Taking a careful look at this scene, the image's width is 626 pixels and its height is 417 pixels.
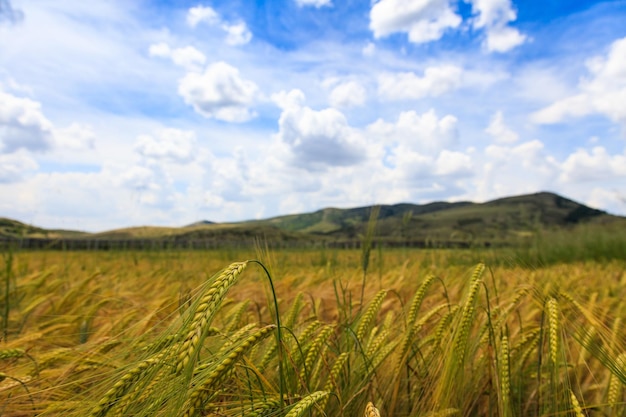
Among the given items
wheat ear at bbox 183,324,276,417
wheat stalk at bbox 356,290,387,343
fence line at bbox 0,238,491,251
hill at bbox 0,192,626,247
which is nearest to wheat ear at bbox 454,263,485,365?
wheat stalk at bbox 356,290,387,343

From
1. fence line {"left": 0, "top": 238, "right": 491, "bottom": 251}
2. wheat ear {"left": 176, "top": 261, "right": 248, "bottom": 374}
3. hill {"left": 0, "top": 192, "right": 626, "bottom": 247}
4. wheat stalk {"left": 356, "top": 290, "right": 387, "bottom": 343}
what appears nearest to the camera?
wheat ear {"left": 176, "top": 261, "right": 248, "bottom": 374}

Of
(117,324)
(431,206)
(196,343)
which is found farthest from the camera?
(431,206)

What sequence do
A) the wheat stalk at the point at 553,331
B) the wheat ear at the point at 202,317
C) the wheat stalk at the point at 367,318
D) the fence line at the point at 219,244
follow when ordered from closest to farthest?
the wheat ear at the point at 202,317 < the wheat stalk at the point at 553,331 < the wheat stalk at the point at 367,318 < the fence line at the point at 219,244

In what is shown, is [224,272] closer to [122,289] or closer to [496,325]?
[496,325]

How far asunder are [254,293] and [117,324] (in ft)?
4.65

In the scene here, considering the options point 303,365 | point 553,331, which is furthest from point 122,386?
point 553,331

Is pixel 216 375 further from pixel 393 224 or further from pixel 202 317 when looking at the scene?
pixel 393 224

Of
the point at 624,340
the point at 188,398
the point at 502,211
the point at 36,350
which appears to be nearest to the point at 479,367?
the point at 624,340

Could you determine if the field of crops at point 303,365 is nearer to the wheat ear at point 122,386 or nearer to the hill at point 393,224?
the wheat ear at point 122,386

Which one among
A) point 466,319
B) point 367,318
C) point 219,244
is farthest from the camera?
point 219,244

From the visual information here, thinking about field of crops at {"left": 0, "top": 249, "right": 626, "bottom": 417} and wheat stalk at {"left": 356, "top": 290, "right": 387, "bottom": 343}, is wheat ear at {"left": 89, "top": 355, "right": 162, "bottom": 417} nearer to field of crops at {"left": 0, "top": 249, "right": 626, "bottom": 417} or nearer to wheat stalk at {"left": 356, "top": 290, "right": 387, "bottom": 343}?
field of crops at {"left": 0, "top": 249, "right": 626, "bottom": 417}

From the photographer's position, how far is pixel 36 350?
1.56 m

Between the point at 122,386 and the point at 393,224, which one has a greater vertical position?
the point at 393,224

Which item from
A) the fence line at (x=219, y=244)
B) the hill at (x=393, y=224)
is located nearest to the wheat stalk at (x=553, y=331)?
the fence line at (x=219, y=244)
